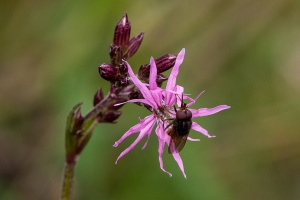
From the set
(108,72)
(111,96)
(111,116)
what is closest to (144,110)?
(111,116)

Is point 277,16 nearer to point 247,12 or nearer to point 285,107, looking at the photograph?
point 247,12

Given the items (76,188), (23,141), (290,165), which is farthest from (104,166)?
(290,165)

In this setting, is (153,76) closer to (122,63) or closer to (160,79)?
(160,79)

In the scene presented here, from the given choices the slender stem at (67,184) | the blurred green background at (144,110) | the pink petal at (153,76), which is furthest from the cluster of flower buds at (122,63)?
the blurred green background at (144,110)

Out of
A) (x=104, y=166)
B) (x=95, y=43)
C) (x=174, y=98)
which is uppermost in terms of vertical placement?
(x=95, y=43)

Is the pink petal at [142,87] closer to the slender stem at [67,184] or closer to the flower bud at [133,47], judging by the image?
the flower bud at [133,47]

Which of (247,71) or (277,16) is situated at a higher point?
(277,16)
